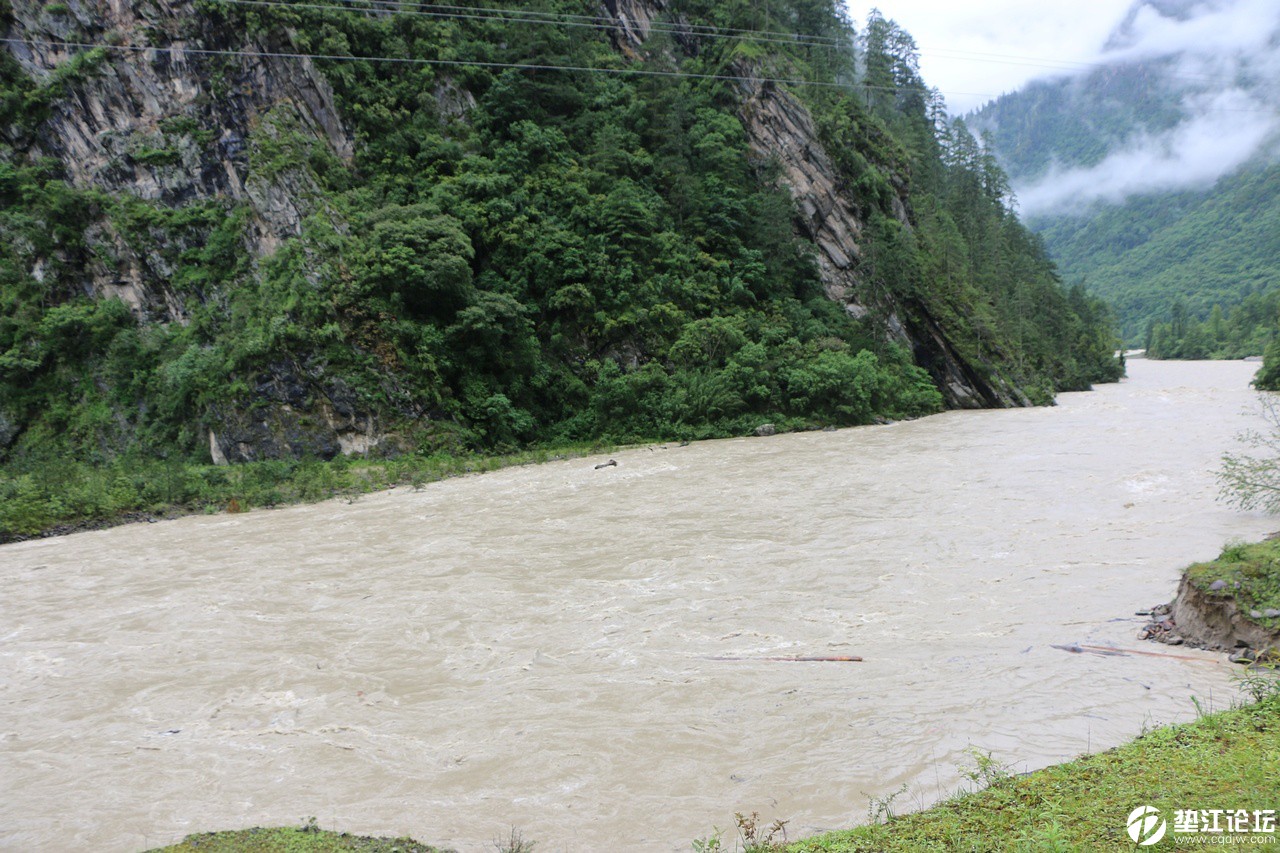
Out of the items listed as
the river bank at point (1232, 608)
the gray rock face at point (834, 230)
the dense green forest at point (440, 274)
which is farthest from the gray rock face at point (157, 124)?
the river bank at point (1232, 608)

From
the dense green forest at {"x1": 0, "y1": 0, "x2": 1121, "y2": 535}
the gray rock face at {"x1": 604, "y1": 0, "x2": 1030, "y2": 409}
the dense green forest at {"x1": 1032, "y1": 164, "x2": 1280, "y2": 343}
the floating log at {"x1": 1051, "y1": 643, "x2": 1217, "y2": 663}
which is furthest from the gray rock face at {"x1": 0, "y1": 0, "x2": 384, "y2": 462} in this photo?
the dense green forest at {"x1": 1032, "y1": 164, "x2": 1280, "y2": 343}

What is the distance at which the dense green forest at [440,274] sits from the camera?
22.8 meters

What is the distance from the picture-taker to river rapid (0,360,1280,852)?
5.19m

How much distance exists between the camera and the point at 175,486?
58.8ft

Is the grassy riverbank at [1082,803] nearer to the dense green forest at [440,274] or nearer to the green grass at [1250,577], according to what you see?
the green grass at [1250,577]

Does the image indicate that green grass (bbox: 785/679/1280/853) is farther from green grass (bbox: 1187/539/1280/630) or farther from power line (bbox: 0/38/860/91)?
power line (bbox: 0/38/860/91)

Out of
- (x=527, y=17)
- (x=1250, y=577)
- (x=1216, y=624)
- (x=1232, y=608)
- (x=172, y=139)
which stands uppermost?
(x=527, y=17)

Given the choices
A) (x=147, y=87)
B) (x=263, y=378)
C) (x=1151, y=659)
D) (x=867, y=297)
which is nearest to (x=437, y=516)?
(x=263, y=378)

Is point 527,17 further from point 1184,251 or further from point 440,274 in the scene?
point 1184,251
